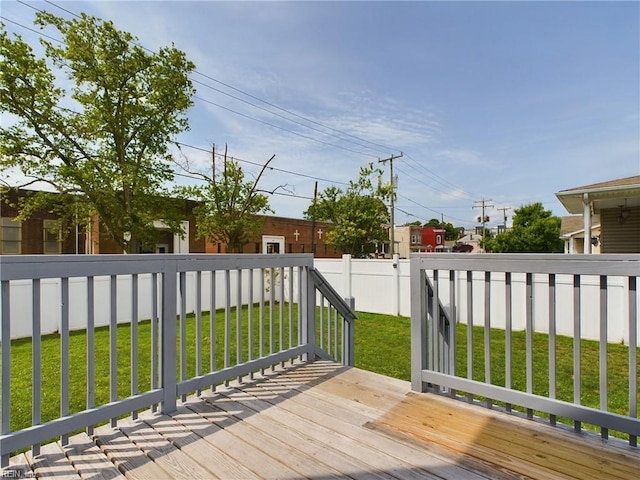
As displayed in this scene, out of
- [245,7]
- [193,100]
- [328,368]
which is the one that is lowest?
[328,368]

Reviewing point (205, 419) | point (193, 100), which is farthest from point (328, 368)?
point (193, 100)

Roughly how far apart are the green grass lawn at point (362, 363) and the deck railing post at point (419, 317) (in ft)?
3.73

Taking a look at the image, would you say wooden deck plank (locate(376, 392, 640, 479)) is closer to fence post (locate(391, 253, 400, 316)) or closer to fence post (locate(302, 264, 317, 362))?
fence post (locate(302, 264, 317, 362))

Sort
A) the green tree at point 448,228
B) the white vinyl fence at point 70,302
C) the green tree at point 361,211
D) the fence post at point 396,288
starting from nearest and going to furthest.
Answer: the white vinyl fence at point 70,302 → the fence post at point 396,288 → the green tree at point 361,211 → the green tree at point 448,228

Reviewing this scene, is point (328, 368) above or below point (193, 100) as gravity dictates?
below

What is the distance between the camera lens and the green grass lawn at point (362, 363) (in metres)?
3.43

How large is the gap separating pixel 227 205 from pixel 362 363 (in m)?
7.68

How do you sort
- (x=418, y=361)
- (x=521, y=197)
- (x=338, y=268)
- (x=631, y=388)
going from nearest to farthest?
(x=631, y=388) < (x=418, y=361) < (x=338, y=268) < (x=521, y=197)

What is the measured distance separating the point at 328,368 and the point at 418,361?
94 cm

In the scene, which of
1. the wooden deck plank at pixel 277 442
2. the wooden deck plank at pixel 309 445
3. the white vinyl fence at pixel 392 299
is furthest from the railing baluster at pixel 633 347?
the white vinyl fence at pixel 392 299

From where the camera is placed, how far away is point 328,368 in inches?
118

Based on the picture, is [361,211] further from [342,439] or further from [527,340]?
[342,439]

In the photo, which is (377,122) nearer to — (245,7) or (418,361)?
(245,7)

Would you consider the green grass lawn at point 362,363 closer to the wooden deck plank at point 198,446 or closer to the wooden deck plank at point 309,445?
the wooden deck plank at point 309,445
